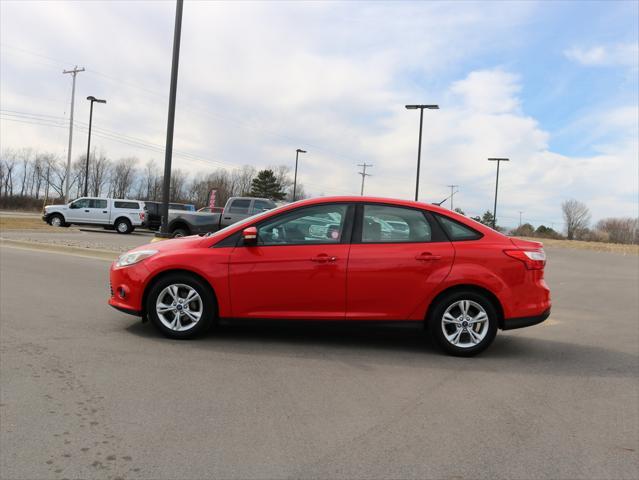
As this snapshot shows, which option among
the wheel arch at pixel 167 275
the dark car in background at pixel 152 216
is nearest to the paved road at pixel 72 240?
the dark car in background at pixel 152 216

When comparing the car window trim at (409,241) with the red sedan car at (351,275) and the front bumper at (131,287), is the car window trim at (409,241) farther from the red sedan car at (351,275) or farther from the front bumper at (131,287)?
the front bumper at (131,287)

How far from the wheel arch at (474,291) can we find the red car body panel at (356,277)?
0.04 metres

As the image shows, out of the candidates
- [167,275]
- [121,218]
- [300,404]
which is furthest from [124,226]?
[300,404]

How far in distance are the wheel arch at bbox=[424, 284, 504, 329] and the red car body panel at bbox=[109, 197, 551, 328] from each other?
0.04 meters

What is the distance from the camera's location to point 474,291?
5.53m

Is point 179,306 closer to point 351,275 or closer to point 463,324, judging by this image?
point 351,275

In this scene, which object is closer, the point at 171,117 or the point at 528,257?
the point at 528,257

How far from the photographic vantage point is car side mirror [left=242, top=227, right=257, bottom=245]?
5492 millimetres

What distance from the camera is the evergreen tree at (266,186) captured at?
84.5 metres

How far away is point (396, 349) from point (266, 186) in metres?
80.2

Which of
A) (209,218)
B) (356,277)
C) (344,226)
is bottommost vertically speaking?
(356,277)

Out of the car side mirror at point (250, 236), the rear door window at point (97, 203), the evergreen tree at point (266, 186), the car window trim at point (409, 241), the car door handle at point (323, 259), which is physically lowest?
the car door handle at point (323, 259)

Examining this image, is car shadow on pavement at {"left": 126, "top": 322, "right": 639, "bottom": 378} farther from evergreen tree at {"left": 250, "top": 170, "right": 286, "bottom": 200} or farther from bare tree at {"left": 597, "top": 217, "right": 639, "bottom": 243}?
bare tree at {"left": 597, "top": 217, "right": 639, "bottom": 243}

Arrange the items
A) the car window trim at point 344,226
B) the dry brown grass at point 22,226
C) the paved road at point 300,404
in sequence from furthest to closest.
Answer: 1. the dry brown grass at point 22,226
2. the car window trim at point 344,226
3. the paved road at point 300,404
